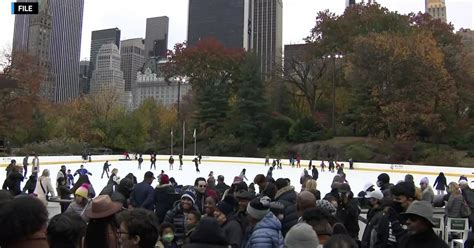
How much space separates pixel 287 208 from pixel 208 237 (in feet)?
6.31

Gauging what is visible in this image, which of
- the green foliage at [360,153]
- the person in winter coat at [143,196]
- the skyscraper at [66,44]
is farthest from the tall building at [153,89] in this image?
the person in winter coat at [143,196]

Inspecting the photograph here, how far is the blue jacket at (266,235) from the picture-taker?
359cm

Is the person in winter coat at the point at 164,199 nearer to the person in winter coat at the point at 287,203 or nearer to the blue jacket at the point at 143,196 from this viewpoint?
the blue jacket at the point at 143,196

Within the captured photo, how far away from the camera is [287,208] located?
188 inches

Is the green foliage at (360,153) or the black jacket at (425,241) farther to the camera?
the green foliage at (360,153)

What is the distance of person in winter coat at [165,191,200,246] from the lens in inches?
179

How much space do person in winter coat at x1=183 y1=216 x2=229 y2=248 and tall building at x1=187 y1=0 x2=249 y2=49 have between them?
12076 cm

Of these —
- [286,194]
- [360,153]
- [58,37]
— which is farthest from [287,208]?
[58,37]

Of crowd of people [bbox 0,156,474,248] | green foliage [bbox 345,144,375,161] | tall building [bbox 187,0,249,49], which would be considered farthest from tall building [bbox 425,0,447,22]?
crowd of people [bbox 0,156,474,248]

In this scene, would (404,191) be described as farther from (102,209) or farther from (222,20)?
(222,20)

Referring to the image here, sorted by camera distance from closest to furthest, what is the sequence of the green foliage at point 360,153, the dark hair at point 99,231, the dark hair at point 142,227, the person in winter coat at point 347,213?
the dark hair at point 142,227, the dark hair at point 99,231, the person in winter coat at point 347,213, the green foliage at point 360,153

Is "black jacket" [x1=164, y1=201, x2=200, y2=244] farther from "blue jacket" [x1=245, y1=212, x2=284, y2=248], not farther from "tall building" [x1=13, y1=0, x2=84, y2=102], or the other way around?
"tall building" [x1=13, y1=0, x2=84, y2=102]

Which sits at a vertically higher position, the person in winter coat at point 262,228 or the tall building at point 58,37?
the tall building at point 58,37

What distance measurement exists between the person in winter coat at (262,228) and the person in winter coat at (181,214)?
89 centimetres
